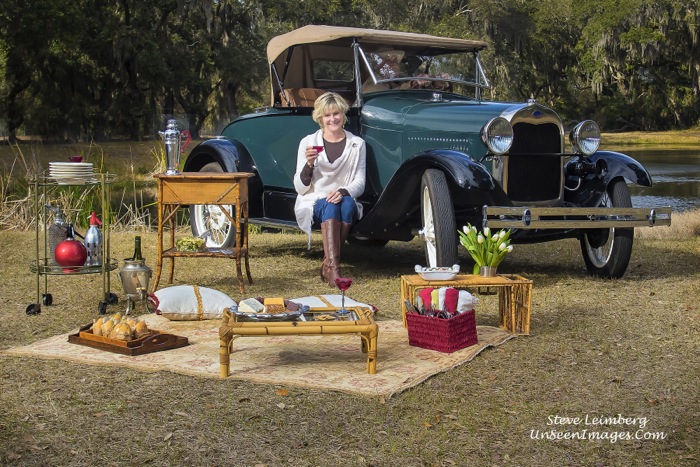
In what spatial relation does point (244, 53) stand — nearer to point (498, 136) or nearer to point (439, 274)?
point (498, 136)

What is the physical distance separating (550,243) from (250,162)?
11.4ft

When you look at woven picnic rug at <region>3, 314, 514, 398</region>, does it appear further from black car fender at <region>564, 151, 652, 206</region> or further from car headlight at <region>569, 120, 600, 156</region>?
Result: car headlight at <region>569, 120, 600, 156</region>

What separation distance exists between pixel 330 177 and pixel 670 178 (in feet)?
61.2

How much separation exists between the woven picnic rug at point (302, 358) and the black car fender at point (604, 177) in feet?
7.68

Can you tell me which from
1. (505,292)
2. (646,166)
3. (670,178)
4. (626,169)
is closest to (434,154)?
(505,292)

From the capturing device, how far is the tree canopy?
29.8m

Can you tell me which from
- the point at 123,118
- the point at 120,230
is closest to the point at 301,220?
the point at 120,230

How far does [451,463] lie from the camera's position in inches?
137

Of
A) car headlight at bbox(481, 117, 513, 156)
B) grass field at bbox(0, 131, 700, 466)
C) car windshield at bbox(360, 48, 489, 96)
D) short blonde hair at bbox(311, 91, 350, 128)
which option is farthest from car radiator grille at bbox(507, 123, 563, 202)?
short blonde hair at bbox(311, 91, 350, 128)

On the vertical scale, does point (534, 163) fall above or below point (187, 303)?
above

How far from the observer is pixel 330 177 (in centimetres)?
743

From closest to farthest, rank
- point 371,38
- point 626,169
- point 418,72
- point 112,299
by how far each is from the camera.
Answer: point 112,299, point 626,169, point 371,38, point 418,72

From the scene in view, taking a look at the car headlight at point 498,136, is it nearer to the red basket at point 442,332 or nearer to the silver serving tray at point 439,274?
the silver serving tray at point 439,274

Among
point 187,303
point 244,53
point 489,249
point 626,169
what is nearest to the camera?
point 489,249
